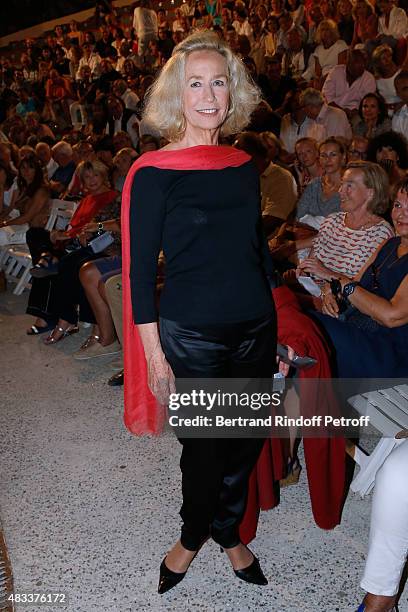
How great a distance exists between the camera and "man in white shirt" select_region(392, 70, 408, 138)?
575 cm

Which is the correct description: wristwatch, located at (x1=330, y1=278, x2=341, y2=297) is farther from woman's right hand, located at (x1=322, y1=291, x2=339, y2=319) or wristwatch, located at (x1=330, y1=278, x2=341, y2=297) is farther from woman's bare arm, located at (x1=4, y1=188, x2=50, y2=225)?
woman's bare arm, located at (x1=4, y1=188, x2=50, y2=225)

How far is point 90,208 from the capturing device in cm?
503

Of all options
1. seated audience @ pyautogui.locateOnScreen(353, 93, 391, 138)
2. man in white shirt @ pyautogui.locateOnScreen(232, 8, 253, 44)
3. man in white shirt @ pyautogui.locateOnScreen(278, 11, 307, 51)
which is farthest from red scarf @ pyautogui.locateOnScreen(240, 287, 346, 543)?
man in white shirt @ pyautogui.locateOnScreen(232, 8, 253, 44)

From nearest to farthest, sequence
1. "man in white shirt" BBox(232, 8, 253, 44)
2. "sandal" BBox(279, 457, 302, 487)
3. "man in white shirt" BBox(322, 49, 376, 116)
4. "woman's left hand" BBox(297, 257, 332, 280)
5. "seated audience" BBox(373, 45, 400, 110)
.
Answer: "sandal" BBox(279, 457, 302, 487), "woman's left hand" BBox(297, 257, 332, 280), "seated audience" BBox(373, 45, 400, 110), "man in white shirt" BBox(322, 49, 376, 116), "man in white shirt" BBox(232, 8, 253, 44)

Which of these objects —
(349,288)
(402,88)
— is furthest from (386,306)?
(402,88)

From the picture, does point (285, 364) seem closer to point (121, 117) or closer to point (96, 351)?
point (96, 351)

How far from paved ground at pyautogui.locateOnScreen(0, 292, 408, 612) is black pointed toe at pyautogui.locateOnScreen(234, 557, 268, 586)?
3 cm

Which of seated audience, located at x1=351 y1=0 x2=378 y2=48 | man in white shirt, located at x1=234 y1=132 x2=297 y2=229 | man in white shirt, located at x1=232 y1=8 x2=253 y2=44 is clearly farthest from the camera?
man in white shirt, located at x1=232 y1=8 x2=253 y2=44

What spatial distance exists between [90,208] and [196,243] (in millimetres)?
3417

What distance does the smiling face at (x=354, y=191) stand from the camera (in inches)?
129

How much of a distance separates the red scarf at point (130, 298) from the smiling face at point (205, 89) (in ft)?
0.29

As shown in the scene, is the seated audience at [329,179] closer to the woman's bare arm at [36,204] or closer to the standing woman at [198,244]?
the standing woman at [198,244]

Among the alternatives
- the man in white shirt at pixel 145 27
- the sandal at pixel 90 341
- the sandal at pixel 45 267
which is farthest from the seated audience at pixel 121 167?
the man in white shirt at pixel 145 27

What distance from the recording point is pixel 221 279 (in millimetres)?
1813
